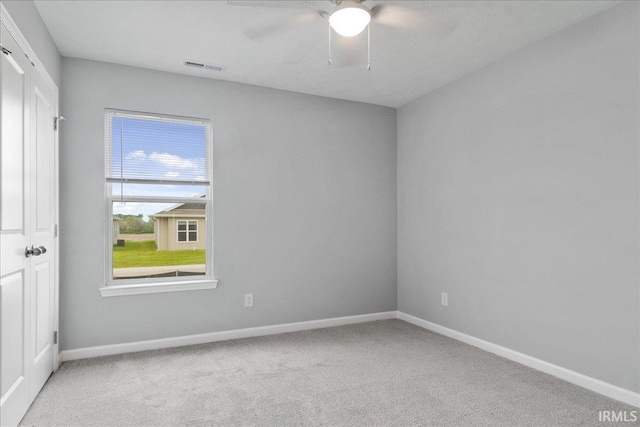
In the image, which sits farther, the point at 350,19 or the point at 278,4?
the point at 278,4

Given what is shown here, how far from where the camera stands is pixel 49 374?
2.82 meters

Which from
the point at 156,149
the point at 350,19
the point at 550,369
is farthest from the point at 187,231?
the point at 550,369

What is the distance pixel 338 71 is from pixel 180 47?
4.41 feet

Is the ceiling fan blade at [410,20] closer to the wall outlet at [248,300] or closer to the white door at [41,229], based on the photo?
the white door at [41,229]

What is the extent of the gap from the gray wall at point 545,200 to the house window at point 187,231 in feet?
7.71

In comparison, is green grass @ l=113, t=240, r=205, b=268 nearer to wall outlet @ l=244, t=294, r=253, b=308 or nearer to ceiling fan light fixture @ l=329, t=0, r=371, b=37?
wall outlet @ l=244, t=294, r=253, b=308

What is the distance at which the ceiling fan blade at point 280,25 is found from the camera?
2623mm

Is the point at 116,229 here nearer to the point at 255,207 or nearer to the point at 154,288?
the point at 154,288

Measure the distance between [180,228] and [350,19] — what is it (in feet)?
7.84

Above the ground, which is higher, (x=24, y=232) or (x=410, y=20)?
(x=410, y=20)

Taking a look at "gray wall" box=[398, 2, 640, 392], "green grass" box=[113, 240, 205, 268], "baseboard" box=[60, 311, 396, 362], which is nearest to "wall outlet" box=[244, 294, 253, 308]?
"baseboard" box=[60, 311, 396, 362]

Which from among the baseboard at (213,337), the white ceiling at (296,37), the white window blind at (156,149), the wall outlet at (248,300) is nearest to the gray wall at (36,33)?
the white ceiling at (296,37)

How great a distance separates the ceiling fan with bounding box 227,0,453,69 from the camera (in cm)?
233

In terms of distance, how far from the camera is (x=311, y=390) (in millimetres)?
2629
